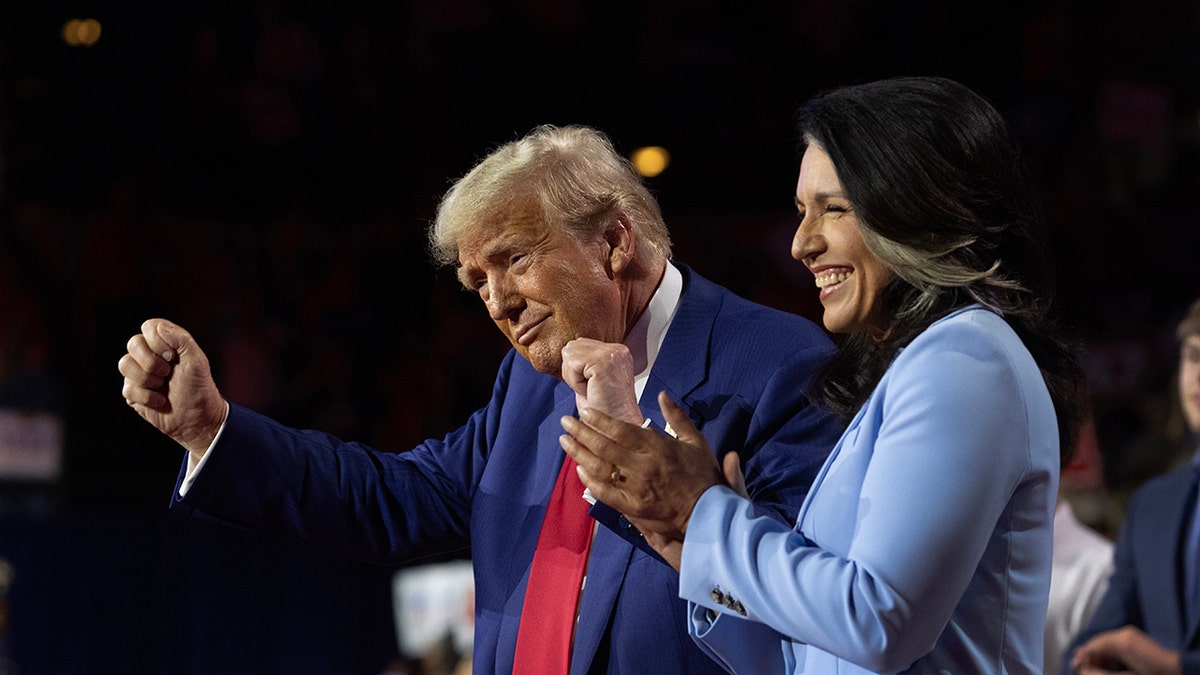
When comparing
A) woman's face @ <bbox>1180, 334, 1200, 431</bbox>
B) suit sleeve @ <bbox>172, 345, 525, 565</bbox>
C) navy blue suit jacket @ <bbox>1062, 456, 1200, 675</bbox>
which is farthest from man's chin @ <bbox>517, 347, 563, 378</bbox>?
woman's face @ <bbox>1180, 334, 1200, 431</bbox>

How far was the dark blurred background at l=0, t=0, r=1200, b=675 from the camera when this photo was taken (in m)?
6.50

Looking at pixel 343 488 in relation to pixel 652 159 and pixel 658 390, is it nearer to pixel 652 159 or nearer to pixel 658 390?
pixel 658 390

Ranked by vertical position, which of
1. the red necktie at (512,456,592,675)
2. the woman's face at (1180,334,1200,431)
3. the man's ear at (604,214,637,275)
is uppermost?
the man's ear at (604,214,637,275)

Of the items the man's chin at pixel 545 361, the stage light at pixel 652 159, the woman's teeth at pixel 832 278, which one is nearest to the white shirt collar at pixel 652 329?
the man's chin at pixel 545 361

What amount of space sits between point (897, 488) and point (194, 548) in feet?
12.5

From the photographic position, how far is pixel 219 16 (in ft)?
24.2

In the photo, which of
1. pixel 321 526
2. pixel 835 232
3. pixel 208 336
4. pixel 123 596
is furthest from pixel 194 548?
pixel 835 232

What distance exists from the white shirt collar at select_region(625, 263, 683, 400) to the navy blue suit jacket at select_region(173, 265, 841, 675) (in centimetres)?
3

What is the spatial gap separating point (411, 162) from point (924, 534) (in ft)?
20.3

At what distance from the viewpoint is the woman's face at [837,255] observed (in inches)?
61.3

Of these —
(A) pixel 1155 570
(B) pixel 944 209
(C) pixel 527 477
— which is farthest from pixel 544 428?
(A) pixel 1155 570

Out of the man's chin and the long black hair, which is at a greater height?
the long black hair

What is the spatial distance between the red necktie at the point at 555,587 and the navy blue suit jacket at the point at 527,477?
31mm

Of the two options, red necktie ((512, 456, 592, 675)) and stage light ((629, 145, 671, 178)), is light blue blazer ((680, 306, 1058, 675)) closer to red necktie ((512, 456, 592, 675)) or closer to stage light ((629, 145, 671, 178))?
red necktie ((512, 456, 592, 675))
